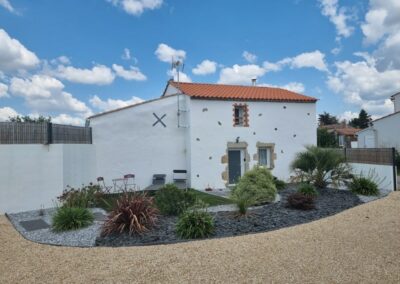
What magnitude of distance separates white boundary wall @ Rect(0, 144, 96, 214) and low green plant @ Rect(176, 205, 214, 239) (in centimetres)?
555

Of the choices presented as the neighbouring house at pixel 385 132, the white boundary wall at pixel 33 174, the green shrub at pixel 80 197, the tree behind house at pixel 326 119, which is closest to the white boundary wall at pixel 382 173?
the green shrub at pixel 80 197

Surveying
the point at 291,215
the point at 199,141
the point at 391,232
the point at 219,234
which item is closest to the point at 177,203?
the point at 219,234

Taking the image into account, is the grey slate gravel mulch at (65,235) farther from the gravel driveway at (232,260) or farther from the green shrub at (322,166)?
the green shrub at (322,166)

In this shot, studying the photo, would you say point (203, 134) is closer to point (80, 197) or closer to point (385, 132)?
point (80, 197)

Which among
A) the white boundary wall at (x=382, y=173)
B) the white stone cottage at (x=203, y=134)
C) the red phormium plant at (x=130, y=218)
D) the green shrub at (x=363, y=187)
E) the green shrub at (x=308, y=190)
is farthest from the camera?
the white stone cottage at (x=203, y=134)

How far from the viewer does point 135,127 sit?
1351 cm

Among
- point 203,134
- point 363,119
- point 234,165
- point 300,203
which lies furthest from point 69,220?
point 363,119

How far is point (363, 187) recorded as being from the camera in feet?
36.0

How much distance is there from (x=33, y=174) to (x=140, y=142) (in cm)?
520

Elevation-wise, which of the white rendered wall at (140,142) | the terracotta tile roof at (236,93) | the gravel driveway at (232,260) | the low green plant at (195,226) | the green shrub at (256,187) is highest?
the terracotta tile roof at (236,93)

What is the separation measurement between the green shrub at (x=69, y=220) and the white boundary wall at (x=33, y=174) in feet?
8.91

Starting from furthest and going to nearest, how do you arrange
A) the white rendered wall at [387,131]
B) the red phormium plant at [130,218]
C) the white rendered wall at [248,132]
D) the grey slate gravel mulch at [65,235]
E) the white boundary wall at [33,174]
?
the white rendered wall at [387,131], the white rendered wall at [248,132], the white boundary wall at [33,174], the red phormium plant at [130,218], the grey slate gravel mulch at [65,235]

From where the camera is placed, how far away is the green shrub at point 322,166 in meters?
11.3

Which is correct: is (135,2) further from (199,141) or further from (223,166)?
(223,166)
